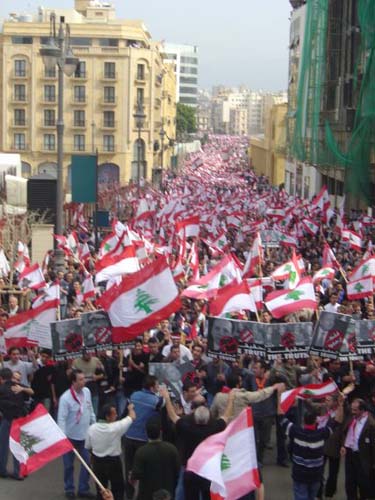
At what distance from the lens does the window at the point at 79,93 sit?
7838 cm

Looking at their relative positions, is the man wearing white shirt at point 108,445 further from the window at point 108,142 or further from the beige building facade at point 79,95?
the window at point 108,142

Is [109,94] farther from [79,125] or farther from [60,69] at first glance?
[60,69]

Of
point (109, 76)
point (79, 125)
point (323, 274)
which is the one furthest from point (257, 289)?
point (109, 76)

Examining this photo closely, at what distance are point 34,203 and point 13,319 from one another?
20508mm

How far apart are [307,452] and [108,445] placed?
71.5 inches

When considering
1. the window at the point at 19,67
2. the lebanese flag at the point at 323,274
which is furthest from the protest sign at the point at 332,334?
the window at the point at 19,67

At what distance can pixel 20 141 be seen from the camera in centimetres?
Result: 7944

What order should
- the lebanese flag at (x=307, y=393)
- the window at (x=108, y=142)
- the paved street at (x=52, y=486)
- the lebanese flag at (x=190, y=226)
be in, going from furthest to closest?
the window at (x=108, y=142) → the lebanese flag at (x=190, y=226) → the lebanese flag at (x=307, y=393) → the paved street at (x=52, y=486)

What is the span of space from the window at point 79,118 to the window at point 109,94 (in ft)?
6.95

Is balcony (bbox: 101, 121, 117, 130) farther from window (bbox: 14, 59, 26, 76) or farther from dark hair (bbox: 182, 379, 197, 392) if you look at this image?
dark hair (bbox: 182, 379, 197, 392)

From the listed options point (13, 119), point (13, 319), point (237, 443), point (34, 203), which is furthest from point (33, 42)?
point (237, 443)

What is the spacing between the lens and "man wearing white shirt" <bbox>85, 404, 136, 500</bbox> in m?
9.34

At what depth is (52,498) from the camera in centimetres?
1022

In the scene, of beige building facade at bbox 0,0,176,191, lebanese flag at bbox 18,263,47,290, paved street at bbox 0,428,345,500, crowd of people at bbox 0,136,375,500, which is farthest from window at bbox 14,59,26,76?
paved street at bbox 0,428,345,500
